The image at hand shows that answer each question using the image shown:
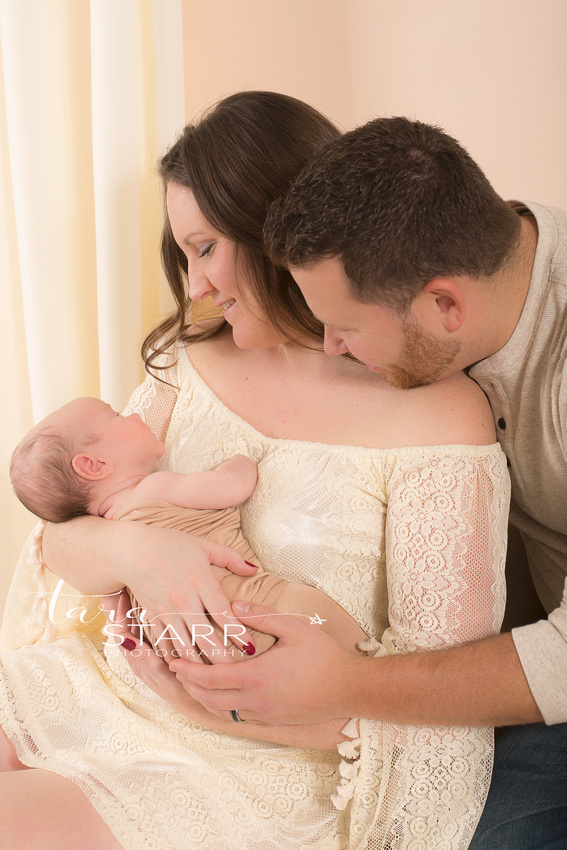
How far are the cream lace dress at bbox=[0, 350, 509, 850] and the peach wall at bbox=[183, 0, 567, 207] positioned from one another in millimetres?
1114

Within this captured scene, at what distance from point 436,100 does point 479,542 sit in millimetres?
1432

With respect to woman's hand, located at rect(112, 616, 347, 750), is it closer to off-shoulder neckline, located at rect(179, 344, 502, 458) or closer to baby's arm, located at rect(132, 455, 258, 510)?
baby's arm, located at rect(132, 455, 258, 510)

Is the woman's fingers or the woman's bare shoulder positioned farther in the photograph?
the woman's bare shoulder

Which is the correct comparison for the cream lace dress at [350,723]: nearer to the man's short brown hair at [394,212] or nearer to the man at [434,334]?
the man at [434,334]

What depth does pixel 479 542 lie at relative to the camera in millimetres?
1265

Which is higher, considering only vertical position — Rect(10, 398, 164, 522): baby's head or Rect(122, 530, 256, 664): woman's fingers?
Rect(10, 398, 164, 522): baby's head

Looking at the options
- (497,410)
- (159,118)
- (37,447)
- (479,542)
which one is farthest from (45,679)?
(159,118)

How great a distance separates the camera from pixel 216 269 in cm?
142

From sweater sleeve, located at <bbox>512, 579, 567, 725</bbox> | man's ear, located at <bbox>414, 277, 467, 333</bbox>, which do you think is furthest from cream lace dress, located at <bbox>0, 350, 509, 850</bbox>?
man's ear, located at <bbox>414, 277, 467, 333</bbox>

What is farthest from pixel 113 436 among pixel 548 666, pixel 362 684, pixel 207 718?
pixel 548 666

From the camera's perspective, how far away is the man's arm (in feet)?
3.78

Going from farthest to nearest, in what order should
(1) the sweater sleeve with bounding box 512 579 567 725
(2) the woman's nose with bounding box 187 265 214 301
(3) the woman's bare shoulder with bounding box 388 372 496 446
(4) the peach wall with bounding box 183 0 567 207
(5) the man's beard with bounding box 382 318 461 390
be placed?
(4) the peach wall with bounding box 183 0 567 207, (2) the woman's nose with bounding box 187 265 214 301, (3) the woman's bare shoulder with bounding box 388 372 496 446, (5) the man's beard with bounding box 382 318 461 390, (1) the sweater sleeve with bounding box 512 579 567 725

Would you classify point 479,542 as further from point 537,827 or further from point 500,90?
point 500,90

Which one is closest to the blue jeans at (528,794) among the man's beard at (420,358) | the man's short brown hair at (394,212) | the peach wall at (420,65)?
the man's beard at (420,358)
